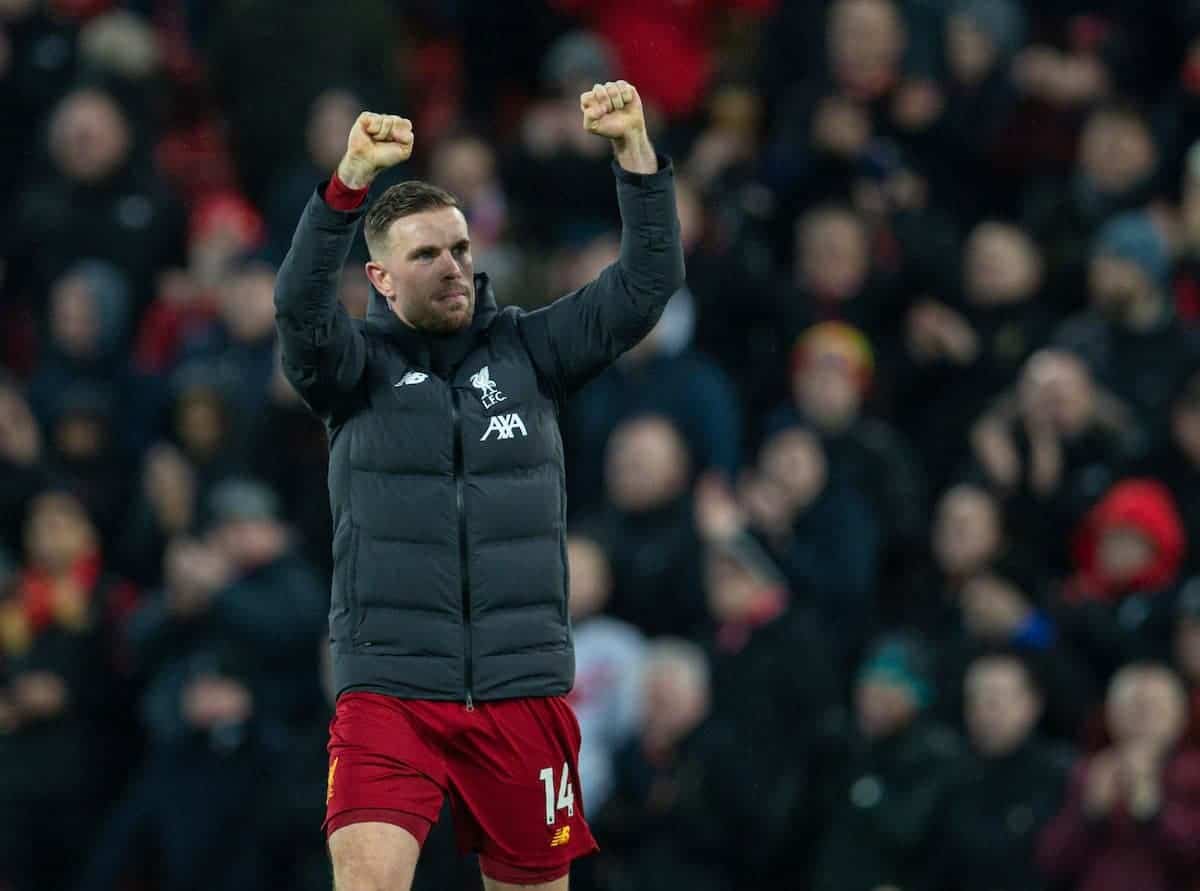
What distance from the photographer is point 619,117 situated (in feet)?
24.0

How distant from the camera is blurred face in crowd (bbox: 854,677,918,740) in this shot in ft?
35.7

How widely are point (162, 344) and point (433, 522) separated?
7.37 meters

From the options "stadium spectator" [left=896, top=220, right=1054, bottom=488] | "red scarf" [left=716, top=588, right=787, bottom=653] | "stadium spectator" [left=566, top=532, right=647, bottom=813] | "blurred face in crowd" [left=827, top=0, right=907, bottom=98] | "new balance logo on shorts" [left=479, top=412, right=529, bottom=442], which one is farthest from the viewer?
"blurred face in crowd" [left=827, top=0, right=907, bottom=98]

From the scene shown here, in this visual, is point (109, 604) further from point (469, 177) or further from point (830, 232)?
point (830, 232)

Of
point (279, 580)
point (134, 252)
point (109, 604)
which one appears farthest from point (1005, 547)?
point (134, 252)

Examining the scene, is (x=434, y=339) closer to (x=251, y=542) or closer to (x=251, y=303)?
(x=251, y=542)

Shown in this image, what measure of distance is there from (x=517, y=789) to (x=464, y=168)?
696 centimetres

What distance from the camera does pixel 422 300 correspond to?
7.53 meters

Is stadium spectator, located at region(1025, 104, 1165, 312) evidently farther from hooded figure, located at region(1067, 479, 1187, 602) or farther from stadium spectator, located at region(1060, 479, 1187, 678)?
hooded figure, located at region(1067, 479, 1187, 602)

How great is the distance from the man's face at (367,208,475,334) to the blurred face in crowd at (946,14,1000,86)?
22.6ft

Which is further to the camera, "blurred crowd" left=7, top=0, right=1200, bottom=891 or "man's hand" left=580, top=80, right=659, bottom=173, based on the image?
"blurred crowd" left=7, top=0, right=1200, bottom=891

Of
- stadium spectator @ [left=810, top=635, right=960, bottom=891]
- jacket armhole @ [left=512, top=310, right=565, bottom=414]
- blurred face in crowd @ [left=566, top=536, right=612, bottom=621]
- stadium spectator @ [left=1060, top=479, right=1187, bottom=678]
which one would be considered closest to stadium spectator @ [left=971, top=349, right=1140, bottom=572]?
stadium spectator @ [left=1060, top=479, right=1187, bottom=678]

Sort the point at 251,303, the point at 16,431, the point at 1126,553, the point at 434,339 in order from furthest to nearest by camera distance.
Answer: the point at 16,431
the point at 251,303
the point at 1126,553
the point at 434,339

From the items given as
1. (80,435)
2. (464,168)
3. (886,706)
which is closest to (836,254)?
(464,168)
